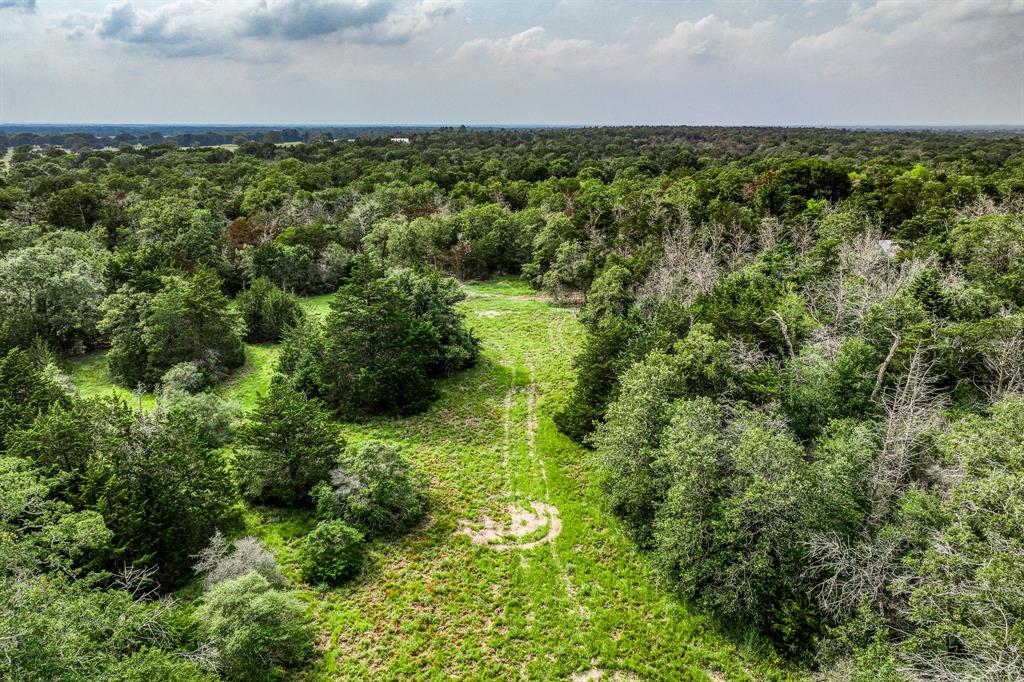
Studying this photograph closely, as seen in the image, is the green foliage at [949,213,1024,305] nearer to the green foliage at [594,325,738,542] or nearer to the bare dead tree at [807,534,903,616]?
the green foliage at [594,325,738,542]

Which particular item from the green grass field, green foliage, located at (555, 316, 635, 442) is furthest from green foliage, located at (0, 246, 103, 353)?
green foliage, located at (555, 316, 635, 442)

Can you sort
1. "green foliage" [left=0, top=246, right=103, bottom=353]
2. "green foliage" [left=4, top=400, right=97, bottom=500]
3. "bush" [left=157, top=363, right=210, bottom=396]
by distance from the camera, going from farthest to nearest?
"green foliage" [left=0, top=246, right=103, bottom=353] < "bush" [left=157, top=363, right=210, bottom=396] < "green foliage" [left=4, top=400, right=97, bottom=500]

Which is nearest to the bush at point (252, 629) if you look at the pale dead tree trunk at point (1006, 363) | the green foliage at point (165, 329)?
the green foliage at point (165, 329)

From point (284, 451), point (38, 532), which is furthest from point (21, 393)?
point (38, 532)

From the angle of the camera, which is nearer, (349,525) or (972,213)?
(349,525)

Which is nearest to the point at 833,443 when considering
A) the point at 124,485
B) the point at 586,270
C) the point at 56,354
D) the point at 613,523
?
the point at 613,523

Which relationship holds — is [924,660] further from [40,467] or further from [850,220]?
[850,220]

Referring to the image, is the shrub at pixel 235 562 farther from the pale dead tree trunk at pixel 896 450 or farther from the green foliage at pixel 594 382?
the pale dead tree trunk at pixel 896 450
